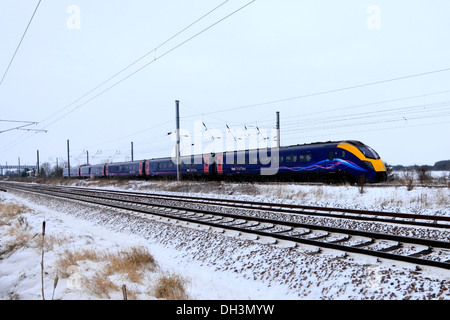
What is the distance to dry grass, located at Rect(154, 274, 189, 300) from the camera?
4883 mm

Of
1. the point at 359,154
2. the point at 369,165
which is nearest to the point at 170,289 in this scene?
the point at 359,154

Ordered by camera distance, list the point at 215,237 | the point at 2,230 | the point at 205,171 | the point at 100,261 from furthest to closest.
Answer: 1. the point at 205,171
2. the point at 2,230
3. the point at 215,237
4. the point at 100,261

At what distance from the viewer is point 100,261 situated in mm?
6805

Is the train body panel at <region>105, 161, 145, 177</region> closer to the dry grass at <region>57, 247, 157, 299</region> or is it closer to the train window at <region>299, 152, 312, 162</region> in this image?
the train window at <region>299, 152, 312, 162</region>

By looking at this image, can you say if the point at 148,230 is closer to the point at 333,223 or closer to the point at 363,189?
the point at 333,223

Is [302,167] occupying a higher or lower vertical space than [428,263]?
higher

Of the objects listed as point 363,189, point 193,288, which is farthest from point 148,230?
point 363,189

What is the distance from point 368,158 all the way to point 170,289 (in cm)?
1726

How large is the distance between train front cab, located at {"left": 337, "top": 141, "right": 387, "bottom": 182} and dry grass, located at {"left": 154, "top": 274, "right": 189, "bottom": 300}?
16.4 metres

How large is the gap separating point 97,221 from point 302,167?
14.3 meters

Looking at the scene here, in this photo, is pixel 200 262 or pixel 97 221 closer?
pixel 200 262

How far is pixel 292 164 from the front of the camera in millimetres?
22906

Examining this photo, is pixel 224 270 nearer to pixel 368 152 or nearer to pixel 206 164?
pixel 368 152
